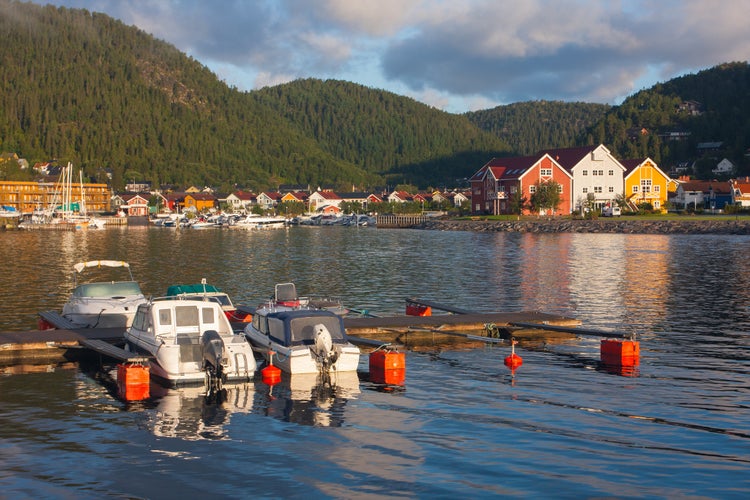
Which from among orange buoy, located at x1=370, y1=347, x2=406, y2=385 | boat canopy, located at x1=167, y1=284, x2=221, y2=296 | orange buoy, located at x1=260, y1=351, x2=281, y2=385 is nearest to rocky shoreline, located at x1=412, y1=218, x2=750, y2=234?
Result: boat canopy, located at x1=167, y1=284, x2=221, y2=296

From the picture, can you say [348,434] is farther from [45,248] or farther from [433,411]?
[45,248]

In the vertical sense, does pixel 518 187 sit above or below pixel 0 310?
above

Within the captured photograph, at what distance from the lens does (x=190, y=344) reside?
96.7 feet

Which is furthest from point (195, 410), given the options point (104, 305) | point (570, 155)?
point (570, 155)

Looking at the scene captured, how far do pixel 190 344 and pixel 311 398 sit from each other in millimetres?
5066

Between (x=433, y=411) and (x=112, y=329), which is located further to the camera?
(x=112, y=329)

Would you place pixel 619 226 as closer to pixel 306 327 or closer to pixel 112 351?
pixel 306 327

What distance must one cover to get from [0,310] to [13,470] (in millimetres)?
32722

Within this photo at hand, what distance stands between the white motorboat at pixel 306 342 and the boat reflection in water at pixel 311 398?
338 mm

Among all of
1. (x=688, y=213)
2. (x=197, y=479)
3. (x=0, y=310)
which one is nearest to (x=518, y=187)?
(x=688, y=213)

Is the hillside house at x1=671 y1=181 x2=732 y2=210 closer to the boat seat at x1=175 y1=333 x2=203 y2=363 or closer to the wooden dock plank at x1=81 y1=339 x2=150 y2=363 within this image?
the wooden dock plank at x1=81 y1=339 x2=150 y2=363

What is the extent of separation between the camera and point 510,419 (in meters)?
25.2

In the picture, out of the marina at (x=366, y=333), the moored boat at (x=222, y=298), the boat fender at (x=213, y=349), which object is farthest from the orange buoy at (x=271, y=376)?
the moored boat at (x=222, y=298)

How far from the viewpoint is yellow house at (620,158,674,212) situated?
557 feet
